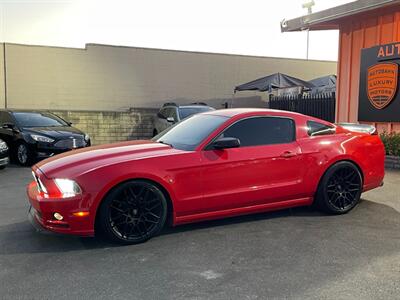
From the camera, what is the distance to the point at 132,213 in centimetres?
437

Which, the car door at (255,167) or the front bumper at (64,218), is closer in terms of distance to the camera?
the front bumper at (64,218)

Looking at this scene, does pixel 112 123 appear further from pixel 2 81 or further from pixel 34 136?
pixel 34 136

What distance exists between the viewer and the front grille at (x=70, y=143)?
32.6 ft

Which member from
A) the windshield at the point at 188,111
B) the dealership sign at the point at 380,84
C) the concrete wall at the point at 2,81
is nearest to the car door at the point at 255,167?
the dealership sign at the point at 380,84

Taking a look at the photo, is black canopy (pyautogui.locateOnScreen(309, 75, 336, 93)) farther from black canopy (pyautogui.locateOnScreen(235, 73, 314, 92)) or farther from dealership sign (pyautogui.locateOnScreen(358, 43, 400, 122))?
dealership sign (pyautogui.locateOnScreen(358, 43, 400, 122))

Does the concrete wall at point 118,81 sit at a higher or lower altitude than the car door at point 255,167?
higher

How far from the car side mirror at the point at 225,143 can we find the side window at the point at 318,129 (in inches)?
49.0

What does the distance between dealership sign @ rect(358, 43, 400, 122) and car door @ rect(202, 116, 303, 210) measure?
5.91 metres

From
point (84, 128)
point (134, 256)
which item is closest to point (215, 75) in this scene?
point (84, 128)

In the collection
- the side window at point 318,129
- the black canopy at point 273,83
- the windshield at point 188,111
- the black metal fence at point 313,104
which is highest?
the black canopy at point 273,83

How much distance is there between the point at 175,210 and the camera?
456 centimetres

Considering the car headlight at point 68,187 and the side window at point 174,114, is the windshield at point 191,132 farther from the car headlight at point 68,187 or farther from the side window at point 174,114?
the side window at point 174,114

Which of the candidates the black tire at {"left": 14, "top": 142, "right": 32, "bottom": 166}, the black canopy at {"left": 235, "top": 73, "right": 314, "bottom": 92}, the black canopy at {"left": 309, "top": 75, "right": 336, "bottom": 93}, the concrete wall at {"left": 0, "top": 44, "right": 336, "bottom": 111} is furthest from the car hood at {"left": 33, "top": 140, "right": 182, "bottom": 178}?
the black canopy at {"left": 309, "top": 75, "right": 336, "bottom": 93}

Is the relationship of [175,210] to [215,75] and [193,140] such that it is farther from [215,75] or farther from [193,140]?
[215,75]
